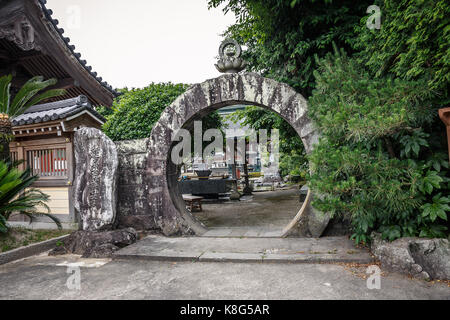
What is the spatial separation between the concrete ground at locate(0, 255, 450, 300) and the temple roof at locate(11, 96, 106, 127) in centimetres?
337

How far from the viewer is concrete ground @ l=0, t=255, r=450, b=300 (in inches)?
119

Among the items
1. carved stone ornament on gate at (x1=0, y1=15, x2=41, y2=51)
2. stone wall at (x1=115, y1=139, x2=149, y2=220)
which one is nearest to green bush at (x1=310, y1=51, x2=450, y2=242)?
stone wall at (x1=115, y1=139, x2=149, y2=220)

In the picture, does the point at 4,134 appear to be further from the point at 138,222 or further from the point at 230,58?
the point at 230,58

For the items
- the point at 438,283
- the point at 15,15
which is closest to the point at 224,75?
the point at 438,283

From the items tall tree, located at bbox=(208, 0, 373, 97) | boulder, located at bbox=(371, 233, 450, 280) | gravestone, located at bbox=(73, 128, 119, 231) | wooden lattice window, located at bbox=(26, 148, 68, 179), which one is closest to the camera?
boulder, located at bbox=(371, 233, 450, 280)

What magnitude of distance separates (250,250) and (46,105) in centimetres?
681

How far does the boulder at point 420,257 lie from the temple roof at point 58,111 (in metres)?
6.48

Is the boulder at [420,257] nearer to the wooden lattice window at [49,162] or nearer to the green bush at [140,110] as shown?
the wooden lattice window at [49,162]

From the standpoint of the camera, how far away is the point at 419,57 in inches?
128

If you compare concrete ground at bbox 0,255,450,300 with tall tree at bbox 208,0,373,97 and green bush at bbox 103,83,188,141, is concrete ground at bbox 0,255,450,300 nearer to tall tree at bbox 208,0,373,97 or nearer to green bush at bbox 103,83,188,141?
tall tree at bbox 208,0,373,97

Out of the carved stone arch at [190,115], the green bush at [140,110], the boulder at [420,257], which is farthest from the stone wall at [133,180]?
the boulder at [420,257]

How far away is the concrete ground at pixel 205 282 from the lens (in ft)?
9.88

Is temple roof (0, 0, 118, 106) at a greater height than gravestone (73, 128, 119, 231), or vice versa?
temple roof (0, 0, 118, 106)
